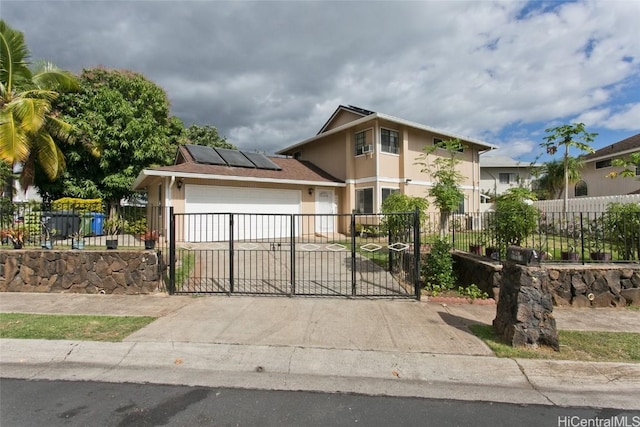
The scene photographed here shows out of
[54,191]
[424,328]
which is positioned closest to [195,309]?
[424,328]

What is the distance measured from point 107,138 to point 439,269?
56.1 ft

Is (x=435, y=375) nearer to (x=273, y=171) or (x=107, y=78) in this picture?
(x=273, y=171)

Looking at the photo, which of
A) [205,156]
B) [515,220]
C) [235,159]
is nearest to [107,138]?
[205,156]

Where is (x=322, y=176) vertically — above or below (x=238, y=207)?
above

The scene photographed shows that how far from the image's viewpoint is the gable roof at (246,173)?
13164 mm

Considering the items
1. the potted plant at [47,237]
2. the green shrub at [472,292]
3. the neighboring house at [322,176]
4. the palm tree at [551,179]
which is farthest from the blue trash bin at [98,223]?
the palm tree at [551,179]

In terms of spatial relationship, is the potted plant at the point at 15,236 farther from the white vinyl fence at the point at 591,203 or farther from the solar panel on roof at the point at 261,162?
the white vinyl fence at the point at 591,203

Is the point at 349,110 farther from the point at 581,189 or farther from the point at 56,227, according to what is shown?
the point at 581,189

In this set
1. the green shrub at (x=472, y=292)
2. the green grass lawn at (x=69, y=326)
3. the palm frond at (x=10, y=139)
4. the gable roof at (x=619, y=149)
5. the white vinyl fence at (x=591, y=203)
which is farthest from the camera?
the gable roof at (x=619, y=149)

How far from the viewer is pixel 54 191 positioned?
671 inches

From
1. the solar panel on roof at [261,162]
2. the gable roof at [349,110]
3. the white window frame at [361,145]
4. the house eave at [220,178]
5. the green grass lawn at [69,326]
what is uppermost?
the gable roof at [349,110]

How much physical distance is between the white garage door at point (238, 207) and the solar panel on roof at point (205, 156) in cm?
177

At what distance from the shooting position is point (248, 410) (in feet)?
10.3

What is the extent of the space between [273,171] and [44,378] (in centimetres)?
1347
